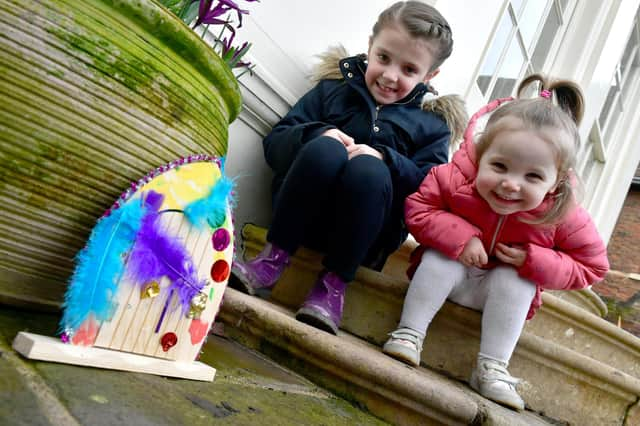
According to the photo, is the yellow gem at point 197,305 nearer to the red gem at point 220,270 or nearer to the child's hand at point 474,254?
the red gem at point 220,270

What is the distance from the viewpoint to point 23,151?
2.02ft

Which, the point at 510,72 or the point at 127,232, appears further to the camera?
the point at 510,72

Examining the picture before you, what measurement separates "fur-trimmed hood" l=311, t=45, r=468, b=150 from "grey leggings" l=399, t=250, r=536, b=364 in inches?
18.6

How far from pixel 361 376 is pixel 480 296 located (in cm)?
48

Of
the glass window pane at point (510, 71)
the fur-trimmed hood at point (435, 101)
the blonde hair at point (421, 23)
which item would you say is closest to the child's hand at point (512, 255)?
the fur-trimmed hood at point (435, 101)

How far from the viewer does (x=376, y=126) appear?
1.48 m

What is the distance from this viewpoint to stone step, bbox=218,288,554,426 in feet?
3.10

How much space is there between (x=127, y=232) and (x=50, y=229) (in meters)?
0.10

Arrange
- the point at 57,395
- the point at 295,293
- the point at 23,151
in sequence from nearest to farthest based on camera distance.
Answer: the point at 57,395, the point at 23,151, the point at 295,293

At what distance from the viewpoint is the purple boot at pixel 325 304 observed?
1.15m

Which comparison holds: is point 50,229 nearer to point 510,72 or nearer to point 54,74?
point 54,74

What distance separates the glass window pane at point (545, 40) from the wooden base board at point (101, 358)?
3.42m


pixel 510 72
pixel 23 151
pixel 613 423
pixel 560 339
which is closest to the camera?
pixel 23 151

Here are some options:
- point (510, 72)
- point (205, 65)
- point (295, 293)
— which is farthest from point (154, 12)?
point (510, 72)
